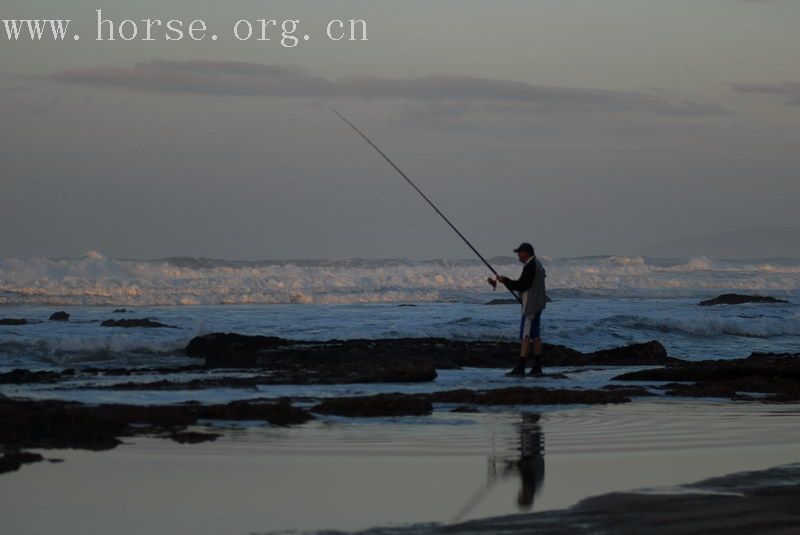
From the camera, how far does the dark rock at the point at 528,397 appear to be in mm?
10641

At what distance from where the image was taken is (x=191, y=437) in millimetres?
7812

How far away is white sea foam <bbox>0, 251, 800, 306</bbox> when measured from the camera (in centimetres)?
3778

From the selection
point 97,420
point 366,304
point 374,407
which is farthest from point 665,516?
point 366,304

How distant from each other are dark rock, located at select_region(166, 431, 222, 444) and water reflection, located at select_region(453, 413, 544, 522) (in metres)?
1.82

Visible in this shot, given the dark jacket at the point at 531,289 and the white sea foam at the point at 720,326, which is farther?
the white sea foam at the point at 720,326

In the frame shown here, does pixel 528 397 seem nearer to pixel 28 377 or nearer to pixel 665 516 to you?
pixel 28 377

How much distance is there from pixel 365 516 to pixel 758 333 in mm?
19774

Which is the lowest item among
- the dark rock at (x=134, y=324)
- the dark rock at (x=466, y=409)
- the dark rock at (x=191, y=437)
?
the dark rock at (x=466, y=409)

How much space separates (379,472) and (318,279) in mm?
38796

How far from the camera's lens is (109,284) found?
132ft

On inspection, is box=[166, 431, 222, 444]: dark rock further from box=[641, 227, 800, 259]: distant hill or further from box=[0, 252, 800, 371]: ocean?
box=[641, 227, 800, 259]: distant hill

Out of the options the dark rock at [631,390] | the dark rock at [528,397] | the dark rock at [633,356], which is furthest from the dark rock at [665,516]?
the dark rock at [633,356]

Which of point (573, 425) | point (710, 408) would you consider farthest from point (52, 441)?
point (710, 408)

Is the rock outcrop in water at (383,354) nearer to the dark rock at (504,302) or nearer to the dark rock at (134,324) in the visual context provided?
the dark rock at (134,324)
